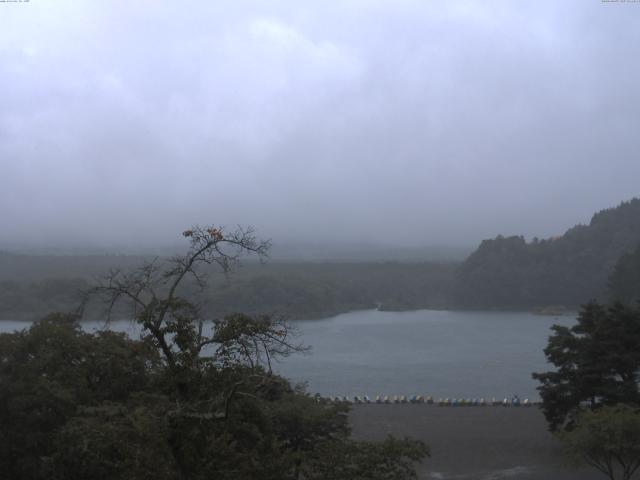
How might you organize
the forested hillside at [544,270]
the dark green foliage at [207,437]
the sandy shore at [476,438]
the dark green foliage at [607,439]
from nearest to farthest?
the dark green foliage at [207,437] < the dark green foliage at [607,439] < the sandy shore at [476,438] < the forested hillside at [544,270]

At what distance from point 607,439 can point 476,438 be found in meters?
6.49

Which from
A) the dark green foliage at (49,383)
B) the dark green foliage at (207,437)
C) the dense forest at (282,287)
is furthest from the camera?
the dense forest at (282,287)

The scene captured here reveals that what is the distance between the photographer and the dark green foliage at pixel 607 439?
1092 cm

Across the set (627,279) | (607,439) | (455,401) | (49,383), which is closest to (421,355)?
(455,401)

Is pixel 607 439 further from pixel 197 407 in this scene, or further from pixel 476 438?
pixel 197 407

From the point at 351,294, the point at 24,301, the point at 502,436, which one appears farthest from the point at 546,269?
the point at 502,436

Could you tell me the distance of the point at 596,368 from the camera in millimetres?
15188

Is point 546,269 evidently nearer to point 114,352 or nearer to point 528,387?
point 528,387

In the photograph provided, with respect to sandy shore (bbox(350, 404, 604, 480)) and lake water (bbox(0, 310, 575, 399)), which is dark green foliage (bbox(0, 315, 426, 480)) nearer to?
sandy shore (bbox(350, 404, 604, 480))

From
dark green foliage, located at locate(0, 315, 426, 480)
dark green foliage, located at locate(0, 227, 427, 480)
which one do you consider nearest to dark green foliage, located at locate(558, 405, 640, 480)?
dark green foliage, located at locate(0, 315, 426, 480)

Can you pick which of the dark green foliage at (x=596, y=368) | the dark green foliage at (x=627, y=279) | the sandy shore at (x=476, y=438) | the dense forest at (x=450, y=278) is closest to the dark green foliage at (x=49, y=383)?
the sandy shore at (x=476, y=438)

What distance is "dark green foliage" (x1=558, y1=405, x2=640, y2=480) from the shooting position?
1092cm

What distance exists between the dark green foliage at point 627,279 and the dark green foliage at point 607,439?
4007cm

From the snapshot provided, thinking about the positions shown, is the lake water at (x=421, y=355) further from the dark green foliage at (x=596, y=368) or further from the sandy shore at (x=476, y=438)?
the dark green foliage at (x=596, y=368)
